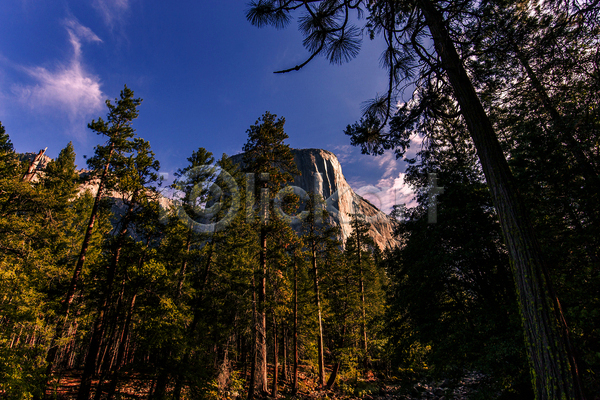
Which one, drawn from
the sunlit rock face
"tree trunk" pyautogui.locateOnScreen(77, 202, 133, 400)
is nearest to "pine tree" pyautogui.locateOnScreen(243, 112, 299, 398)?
"tree trunk" pyautogui.locateOnScreen(77, 202, 133, 400)

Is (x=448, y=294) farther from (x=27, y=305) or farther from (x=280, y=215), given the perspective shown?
(x=27, y=305)

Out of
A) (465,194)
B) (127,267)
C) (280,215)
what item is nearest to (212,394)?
(127,267)

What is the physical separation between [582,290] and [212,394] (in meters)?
11.3

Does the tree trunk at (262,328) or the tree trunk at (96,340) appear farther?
the tree trunk at (262,328)

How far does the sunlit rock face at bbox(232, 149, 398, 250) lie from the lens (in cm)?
10188

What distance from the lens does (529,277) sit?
2.46 metres

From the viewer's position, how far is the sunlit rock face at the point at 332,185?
101875mm

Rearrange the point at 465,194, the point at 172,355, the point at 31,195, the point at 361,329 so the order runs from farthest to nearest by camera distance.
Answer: the point at 361,329 → the point at 31,195 → the point at 172,355 → the point at 465,194

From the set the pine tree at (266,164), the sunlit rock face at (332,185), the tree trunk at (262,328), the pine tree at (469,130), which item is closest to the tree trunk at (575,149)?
the pine tree at (469,130)

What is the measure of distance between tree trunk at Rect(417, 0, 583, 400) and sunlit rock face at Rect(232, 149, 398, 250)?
92.1 metres

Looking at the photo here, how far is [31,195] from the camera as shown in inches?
425

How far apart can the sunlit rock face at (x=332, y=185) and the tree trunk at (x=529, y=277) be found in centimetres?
9213

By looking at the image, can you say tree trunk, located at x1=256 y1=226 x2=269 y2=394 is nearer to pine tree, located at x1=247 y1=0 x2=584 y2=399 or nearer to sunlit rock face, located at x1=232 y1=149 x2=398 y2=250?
pine tree, located at x1=247 y1=0 x2=584 y2=399

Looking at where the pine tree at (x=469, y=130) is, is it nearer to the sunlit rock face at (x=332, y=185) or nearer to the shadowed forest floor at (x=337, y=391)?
the shadowed forest floor at (x=337, y=391)
